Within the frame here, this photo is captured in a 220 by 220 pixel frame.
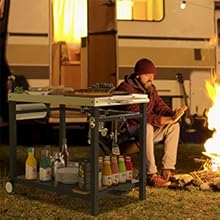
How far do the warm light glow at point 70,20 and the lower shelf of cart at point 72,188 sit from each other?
150 inches

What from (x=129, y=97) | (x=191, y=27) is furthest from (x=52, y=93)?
(x=191, y=27)

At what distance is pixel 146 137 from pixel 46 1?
296cm

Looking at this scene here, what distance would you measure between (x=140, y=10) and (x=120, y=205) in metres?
3.42

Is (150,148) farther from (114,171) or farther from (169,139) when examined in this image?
(114,171)

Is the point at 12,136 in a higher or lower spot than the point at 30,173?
higher

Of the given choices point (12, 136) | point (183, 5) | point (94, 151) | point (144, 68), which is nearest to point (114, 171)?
point (94, 151)

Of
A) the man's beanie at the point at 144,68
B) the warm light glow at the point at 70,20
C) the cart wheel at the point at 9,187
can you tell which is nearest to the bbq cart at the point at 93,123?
the cart wheel at the point at 9,187

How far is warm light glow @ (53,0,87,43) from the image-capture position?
7.74 m

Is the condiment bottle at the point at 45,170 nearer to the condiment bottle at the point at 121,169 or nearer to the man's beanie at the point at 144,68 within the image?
the condiment bottle at the point at 121,169

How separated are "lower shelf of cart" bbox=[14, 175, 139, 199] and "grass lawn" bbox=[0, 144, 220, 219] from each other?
0.13m

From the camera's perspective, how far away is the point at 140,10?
7008 mm

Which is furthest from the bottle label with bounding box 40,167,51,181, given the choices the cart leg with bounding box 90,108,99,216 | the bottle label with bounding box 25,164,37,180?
the cart leg with bounding box 90,108,99,216

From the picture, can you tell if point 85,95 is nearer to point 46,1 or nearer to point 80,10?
point 46,1

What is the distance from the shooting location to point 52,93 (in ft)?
13.7
